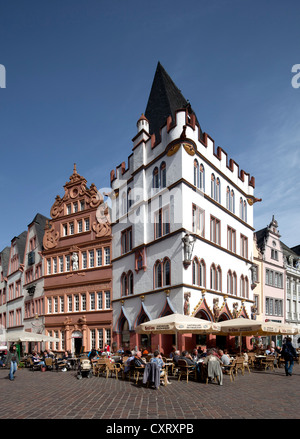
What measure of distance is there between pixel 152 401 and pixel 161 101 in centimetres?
2716

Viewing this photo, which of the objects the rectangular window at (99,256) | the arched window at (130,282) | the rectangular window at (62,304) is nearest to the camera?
the arched window at (130,282)

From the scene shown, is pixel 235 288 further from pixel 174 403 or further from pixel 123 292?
pixel 174 403

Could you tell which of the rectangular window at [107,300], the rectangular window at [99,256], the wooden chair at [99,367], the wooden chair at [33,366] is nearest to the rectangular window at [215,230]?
the rectangular window at [107,300]

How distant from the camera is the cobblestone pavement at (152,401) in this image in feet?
32.4

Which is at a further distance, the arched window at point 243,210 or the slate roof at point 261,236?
the slate roof at point 261,236

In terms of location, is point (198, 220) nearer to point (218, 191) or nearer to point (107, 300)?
point (218, 191)

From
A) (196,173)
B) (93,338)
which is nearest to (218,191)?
(196,173)

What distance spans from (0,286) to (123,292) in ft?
109

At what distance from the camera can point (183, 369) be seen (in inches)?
660

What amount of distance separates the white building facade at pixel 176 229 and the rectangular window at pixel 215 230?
0.02m

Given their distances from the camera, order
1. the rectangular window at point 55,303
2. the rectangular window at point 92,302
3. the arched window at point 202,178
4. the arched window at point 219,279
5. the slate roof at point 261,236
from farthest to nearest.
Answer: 1. the slate roof at point 261,236
2. the rectangular window at point 55,303
3. the rectangular window at point 92,302
4. the arched window at point 219,279
5. the arched window at point 202,178

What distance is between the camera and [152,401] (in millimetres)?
11805

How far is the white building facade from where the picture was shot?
26.5 meters

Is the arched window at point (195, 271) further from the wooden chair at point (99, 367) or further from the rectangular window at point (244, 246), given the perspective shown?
the rectangular window at point (244, 246)
